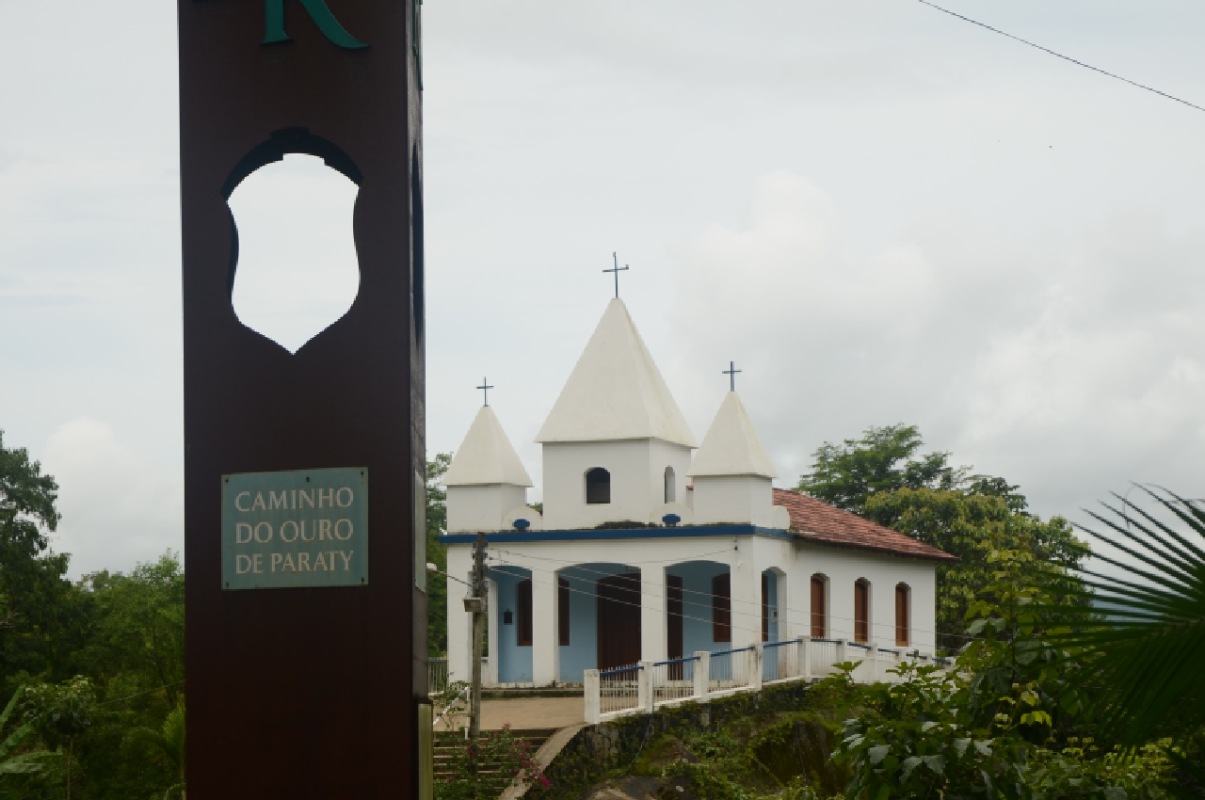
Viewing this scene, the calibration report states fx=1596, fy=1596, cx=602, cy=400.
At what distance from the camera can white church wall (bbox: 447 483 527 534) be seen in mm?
29453

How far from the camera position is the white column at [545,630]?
28359 millimetres

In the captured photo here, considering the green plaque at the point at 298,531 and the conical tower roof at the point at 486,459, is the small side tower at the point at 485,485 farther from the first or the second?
the green plaque at the point at 298,531

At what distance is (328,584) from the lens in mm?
6137

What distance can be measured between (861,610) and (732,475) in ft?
18.2

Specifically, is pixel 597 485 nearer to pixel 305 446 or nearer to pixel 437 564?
pixel 437 564

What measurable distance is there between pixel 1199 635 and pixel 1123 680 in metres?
0.18

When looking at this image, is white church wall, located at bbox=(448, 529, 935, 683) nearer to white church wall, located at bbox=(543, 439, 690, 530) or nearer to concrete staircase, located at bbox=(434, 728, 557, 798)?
white church wall, located at bbox=(543, 439, 690, 530)

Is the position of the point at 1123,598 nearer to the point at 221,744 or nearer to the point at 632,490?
the point at 221,744

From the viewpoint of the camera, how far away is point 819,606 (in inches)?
1192

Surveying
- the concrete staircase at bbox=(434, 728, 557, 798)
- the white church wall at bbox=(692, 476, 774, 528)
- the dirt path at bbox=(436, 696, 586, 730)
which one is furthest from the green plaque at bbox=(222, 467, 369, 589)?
the white church wall at bbox=(692, 476, 774, 528)

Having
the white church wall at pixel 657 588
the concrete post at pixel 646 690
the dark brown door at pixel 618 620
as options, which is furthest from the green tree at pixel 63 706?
the dark brown door at pixel 618 620

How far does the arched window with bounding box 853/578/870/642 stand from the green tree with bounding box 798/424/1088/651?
2934 mm

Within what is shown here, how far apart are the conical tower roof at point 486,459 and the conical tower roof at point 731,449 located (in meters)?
3.44

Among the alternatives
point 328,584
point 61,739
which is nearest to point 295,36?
point 328,584
